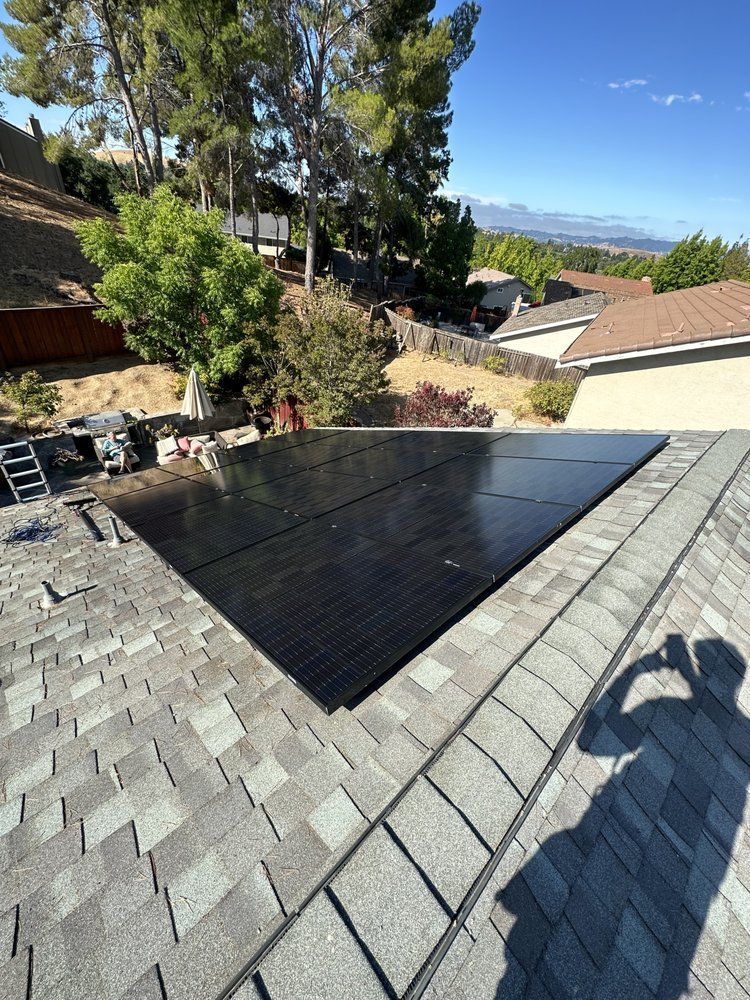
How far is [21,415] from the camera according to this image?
55.1 ft

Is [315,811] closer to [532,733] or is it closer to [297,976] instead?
Answer: [297,976]

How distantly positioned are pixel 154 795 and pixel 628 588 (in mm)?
4473

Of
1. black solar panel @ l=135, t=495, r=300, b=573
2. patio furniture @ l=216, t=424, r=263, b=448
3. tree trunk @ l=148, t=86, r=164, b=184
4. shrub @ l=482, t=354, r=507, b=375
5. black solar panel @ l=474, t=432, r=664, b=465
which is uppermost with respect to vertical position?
tree trunk @ l=148, t=86, r=164, b=184

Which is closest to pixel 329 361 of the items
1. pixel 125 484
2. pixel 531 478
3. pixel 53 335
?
pixel 125 484

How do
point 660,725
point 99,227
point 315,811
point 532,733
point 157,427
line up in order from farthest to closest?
1. point 157,427
2. point 99,227
3. point 660,725
4. point 532,733
5. point 315,811

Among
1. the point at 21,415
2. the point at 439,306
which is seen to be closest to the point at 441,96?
the point at 439,306

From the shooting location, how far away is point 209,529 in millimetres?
5762

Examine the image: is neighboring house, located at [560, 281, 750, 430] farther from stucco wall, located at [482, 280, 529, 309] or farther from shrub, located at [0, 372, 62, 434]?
stucco wall, located at [482, 280, 529, 309]

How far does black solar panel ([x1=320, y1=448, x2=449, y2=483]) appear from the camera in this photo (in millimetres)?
7453

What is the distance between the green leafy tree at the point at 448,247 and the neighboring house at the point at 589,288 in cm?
1533

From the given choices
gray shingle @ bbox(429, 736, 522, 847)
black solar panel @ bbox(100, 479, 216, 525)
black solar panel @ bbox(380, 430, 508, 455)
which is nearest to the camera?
gray shingle @ bbox(429, 736, 522, 847)

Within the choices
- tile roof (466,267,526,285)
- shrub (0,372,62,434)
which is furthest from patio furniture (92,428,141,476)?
tile roof (466,267,526,285)

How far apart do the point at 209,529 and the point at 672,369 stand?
16.1m

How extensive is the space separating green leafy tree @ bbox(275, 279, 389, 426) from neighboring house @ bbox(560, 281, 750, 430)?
8908mm
